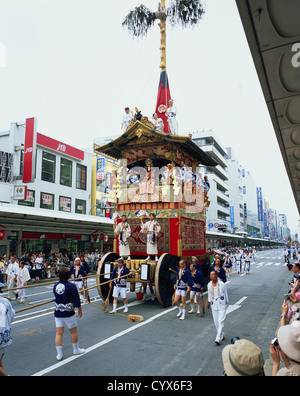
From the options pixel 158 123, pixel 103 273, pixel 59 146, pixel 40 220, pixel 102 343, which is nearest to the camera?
pixel 102 343

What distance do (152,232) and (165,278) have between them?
1.57m

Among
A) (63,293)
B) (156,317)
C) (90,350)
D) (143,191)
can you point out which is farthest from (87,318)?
(143,191)

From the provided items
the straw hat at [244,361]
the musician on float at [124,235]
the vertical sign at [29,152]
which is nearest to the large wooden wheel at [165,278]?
the musician on float at [124,235]

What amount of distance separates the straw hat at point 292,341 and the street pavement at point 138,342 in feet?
8.88

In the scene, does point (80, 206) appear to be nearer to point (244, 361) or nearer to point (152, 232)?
point (152, 232)

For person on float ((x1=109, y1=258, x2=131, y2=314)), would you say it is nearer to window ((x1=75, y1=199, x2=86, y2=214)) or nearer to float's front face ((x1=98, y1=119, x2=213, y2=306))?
float's front face ((x1=98, y1=119, x2=213, y2=306))

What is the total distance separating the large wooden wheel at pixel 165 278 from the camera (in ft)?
30.2

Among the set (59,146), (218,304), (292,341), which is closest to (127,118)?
(218,304)

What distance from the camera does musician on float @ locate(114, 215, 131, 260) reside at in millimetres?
10242

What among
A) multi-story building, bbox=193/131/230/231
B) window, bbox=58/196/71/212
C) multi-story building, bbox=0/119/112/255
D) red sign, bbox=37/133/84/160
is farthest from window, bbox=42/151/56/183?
multi-story building, bbox=193/131/230/231

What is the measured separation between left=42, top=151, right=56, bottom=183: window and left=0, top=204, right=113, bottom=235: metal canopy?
5.69 m

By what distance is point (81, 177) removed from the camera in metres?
31.4

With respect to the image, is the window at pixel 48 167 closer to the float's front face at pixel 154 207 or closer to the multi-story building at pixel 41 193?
the multi-story building at pixel 41 193

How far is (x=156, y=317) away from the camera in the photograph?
340 inches
